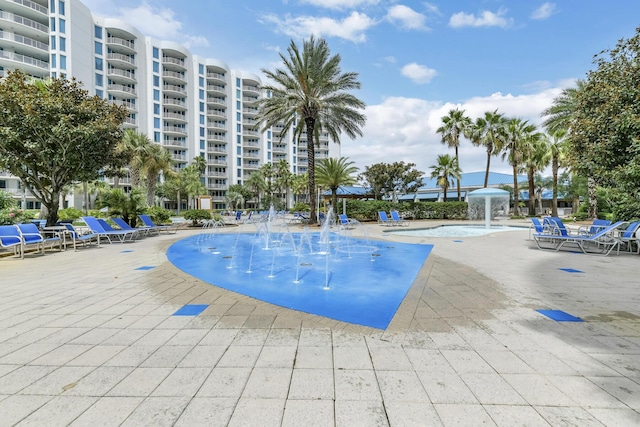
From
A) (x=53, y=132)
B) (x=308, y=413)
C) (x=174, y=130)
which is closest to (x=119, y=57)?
(x=174, y=130)

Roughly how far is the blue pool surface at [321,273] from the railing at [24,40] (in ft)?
164

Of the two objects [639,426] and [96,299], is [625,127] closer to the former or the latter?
[639,426]

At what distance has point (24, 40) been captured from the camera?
40844 millimetres

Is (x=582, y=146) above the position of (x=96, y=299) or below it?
above

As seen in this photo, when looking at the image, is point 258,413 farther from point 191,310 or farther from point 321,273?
point 321,273

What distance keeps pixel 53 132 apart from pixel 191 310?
38.9 feet

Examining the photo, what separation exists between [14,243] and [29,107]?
5.22 meters

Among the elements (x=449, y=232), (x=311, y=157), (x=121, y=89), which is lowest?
(x=449, y=232)

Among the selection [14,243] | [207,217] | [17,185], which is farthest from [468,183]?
[17,185]

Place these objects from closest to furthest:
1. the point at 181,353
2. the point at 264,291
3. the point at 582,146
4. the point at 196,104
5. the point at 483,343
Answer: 1. the point at 181,353
2. the point at 483,343
3. the point at 264,291
4. the point at 582,146
5. the point at 196,104

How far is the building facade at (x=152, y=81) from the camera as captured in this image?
41750mm

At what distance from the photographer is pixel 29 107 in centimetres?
1139

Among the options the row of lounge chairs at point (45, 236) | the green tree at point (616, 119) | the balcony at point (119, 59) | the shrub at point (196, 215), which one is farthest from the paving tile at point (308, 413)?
the balcony at point (119, 59)

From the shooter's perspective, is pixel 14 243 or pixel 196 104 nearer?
pixel 14 243
